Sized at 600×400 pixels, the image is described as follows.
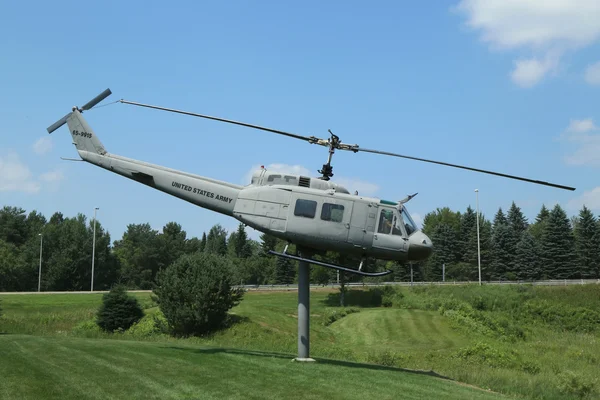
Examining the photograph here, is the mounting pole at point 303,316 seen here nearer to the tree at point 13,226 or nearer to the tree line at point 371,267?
the tree line at point 371,267

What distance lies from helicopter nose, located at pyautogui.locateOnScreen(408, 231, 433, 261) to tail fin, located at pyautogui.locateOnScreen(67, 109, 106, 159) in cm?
1097

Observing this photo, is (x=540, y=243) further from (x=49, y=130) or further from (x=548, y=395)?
(x=49, y=130)

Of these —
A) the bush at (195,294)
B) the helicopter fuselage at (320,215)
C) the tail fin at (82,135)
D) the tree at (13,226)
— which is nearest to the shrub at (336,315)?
the bush at (195,294)

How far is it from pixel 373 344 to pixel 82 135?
2514 centimetres

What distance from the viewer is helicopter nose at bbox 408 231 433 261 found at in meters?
16.5

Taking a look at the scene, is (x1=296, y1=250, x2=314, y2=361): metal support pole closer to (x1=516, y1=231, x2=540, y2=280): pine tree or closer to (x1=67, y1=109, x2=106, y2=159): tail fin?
(x1=67, y1=109, x2=106, y2=159): tail fin

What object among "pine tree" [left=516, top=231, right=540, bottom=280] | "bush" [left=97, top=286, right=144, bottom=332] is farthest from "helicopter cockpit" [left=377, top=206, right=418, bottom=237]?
"pine tree" [left=516, top=231, right=540, bottom=280]

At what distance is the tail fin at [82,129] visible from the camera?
1966 cm

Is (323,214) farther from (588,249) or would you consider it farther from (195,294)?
(588,249)

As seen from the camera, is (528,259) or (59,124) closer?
(59,124)

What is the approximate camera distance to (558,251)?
84812 millimetres

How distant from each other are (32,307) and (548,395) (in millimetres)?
51284

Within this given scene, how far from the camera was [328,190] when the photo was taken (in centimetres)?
1705

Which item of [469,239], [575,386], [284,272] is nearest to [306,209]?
[575,386]
